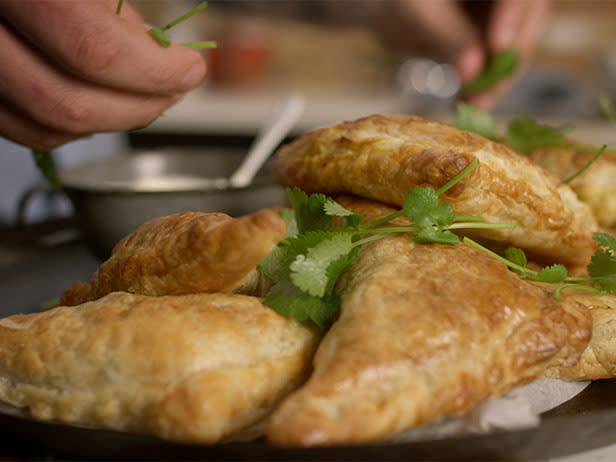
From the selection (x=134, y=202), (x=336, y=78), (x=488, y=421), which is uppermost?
(x=488, y=421)

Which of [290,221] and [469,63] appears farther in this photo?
[469,63]

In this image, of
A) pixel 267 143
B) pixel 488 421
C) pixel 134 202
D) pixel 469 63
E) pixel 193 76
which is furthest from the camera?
pixel 469 63

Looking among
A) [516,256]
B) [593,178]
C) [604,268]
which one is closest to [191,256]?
[516,256]

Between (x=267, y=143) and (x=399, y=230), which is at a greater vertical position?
(x=399, y=230)

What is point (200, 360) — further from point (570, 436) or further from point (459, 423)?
point (570, 436)

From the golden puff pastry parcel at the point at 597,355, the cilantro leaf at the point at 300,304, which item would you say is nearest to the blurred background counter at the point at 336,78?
the cilantro leaf at the point at 300,304

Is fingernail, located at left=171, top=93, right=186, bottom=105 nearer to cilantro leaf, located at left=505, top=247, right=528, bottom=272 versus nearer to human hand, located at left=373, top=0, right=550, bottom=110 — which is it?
cilantro leaf, located at left=505, top=247, right=528, bottom=272

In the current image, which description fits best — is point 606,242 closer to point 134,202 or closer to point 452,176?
point 452,176
